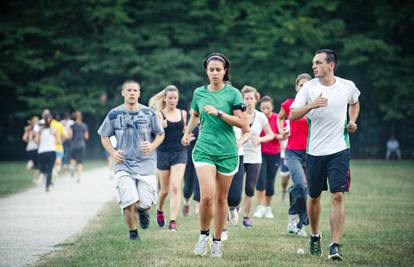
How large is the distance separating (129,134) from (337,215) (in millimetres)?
3106

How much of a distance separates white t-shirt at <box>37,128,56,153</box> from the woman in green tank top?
11.5 meters

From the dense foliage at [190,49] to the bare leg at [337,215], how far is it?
33880 millimetres

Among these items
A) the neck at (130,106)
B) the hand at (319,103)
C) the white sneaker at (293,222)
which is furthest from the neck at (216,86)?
the white sneaker at (293,222)

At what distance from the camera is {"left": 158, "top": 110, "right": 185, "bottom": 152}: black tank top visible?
12156 millimetres

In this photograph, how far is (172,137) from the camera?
12281mm

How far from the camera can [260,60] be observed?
144 feet

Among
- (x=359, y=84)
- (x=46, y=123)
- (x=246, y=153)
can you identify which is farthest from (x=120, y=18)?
(x=246, y=153)

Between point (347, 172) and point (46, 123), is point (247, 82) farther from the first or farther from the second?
point (347, 172)

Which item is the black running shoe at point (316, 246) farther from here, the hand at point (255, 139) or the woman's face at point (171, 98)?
the woman's face at point (171, 98)

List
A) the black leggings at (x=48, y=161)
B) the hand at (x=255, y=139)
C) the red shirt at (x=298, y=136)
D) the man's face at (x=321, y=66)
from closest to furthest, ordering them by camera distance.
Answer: the man's face at (x=321, y=66) < the red shirt at (x=298, y=136) < the hand at (x=255, y=139) < the black leggings at (x=48, y=161)

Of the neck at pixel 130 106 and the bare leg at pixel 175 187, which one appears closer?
the neck at pixel 130 106

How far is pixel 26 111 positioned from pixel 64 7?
6992mm

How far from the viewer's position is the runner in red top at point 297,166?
36.1 ft

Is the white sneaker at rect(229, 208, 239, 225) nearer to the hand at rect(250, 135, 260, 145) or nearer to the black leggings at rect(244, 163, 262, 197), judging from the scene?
the black leggings at rect(244, 163, 262, 197)
